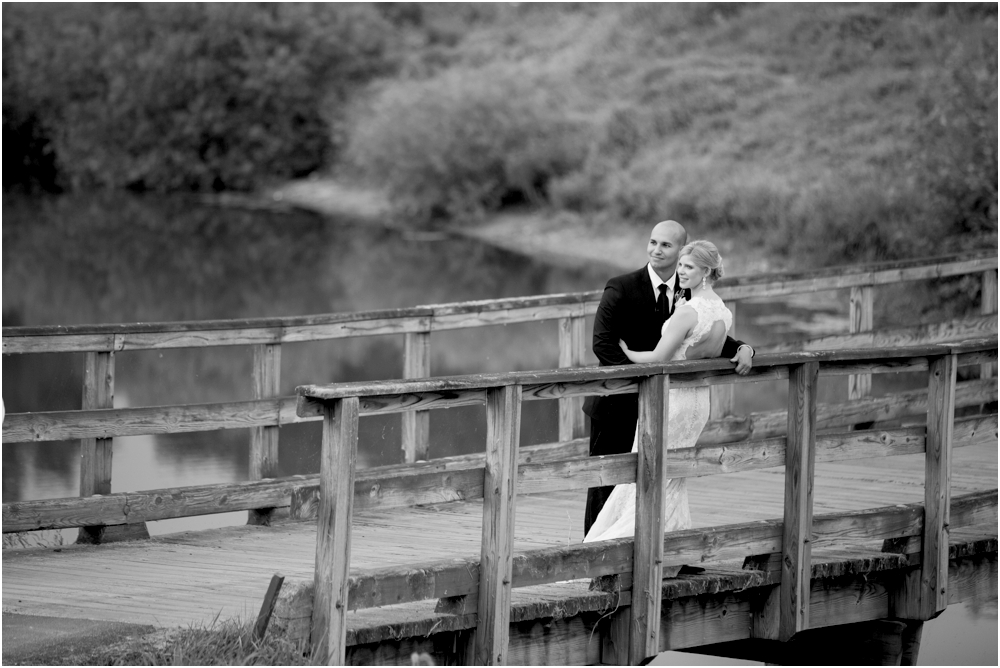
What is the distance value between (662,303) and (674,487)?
0.80 meters

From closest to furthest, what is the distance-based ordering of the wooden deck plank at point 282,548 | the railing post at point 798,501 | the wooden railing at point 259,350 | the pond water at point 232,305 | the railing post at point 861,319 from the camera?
the wooden deck plank at point 282,548 < the railing post at point 798,501 < the wooden railing at point 259,350 < the railing post at point 861,319 < the pond water at point 232,305

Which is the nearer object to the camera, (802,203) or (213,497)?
(213,497)

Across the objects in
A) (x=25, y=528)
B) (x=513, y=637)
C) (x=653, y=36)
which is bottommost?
(x=513, y=637)

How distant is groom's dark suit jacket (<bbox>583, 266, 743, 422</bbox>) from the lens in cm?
601

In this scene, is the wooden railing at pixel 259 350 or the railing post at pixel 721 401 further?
the railing post at pixel 721 401

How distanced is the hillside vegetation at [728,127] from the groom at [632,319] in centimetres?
1319

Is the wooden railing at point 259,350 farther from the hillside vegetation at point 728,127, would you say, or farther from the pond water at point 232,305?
the hillside vegetation at point 728,127

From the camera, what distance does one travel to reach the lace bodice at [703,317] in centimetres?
583

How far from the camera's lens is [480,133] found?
35.2 m

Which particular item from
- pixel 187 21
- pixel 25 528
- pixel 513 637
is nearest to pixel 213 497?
pixel 25 528

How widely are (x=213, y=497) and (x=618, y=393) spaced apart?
238 cm

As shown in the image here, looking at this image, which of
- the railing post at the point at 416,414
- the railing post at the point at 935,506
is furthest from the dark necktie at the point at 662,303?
the railing post at the point at 416,414

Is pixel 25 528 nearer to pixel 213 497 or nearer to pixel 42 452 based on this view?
pixel 213 497

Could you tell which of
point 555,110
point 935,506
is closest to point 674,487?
point 935,506
